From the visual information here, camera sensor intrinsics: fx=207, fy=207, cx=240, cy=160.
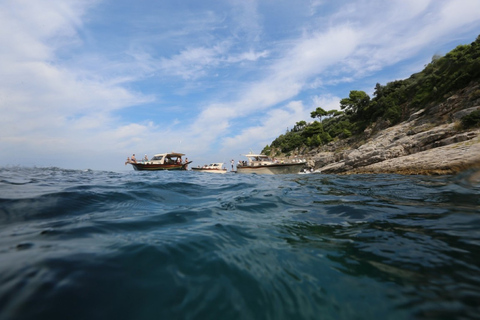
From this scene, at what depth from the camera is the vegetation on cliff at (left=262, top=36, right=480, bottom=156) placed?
73.0 feet

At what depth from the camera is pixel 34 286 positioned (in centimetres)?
147

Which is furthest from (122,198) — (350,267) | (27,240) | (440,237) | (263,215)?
(440,237)

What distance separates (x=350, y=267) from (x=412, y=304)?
0.57 meters

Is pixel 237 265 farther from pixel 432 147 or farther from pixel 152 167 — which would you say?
pixel 152 167

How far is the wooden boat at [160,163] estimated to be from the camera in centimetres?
3097

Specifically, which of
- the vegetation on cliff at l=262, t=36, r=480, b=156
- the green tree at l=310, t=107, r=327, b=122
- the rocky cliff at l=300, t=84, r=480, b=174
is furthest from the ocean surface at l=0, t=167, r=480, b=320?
the green tree at l=310, t=107, r=327, b=122

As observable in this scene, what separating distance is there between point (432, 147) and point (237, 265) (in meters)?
19.5

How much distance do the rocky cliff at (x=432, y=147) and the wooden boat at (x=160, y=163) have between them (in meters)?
22.8

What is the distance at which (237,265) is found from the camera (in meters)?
2.00

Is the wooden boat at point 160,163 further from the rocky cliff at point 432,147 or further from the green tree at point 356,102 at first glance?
the green tree at point 356,102

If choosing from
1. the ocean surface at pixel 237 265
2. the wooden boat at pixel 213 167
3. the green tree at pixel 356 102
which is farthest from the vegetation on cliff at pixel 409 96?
the wooden boat at pixel 213 167

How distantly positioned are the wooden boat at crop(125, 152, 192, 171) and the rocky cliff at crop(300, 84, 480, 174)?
22.8 metres

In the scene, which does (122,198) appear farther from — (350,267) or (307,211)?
(350,267)

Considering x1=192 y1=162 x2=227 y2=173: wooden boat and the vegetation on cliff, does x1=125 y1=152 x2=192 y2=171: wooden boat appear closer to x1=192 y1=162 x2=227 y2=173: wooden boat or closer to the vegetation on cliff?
x1=192 y1=162 x2=227 y2=173: wooden boat
